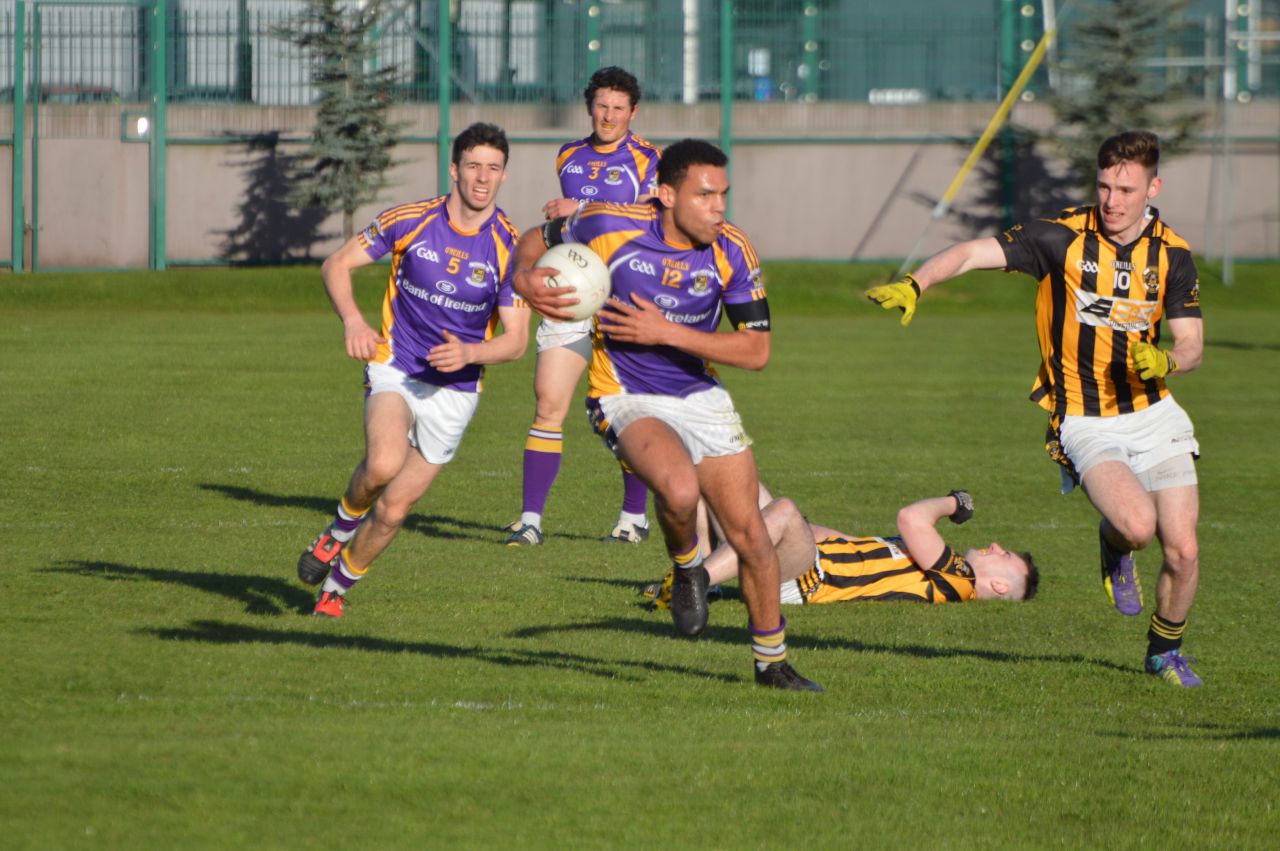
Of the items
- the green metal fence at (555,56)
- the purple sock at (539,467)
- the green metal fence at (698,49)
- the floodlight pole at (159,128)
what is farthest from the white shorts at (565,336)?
the green metal fence at (698,49)

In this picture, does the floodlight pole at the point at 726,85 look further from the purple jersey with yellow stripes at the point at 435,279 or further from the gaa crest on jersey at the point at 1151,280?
the gaa crest on jersey at the point at 1151,280

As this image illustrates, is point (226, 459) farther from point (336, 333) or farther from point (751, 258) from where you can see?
point (336, 333)

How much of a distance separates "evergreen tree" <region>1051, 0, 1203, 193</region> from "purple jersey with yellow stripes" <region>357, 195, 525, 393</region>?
2593 cm

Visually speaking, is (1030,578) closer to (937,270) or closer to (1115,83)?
(937,270)

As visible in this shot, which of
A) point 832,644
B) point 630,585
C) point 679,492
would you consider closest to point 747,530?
point 679,492

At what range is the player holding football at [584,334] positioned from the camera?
10.8 metres

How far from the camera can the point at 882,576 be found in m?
9.09

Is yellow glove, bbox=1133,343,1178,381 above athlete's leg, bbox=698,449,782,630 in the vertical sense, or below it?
above

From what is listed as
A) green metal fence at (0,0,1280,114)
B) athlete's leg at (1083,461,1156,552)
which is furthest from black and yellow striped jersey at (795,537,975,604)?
green metal fence at (0,0,1280,114)

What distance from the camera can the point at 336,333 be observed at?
77.7 ft

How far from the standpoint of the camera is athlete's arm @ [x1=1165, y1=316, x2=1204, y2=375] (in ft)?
24.1

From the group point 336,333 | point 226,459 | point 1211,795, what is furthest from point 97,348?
point 1211,795

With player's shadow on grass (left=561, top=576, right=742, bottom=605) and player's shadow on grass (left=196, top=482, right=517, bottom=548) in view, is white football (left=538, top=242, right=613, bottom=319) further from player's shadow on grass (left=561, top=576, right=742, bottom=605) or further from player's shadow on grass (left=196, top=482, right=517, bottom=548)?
player's shadow on grass (left=196, top=482, right=517, bottom=548)

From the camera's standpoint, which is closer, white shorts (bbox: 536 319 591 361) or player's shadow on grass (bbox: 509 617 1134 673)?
player's shadow on grass (bbox: 509 617 1134 673)
